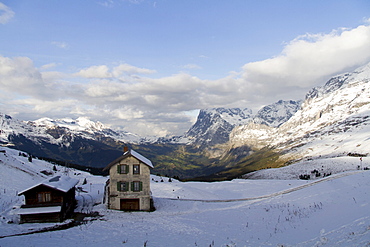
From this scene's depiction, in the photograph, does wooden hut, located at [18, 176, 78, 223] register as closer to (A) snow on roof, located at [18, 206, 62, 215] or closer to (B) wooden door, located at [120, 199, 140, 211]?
(A) snow on roof, located at [18, 206, 62, 215]

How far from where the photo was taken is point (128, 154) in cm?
4066

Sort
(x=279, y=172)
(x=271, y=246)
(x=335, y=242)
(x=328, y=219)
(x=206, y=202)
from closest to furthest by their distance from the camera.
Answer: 1. (x=335, y=242)
2. (x=271, y=246)
3. (x=328, y=219)
4. (x=206, y=202)
5. (x=279, y=172)

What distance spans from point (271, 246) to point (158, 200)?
1219 inches

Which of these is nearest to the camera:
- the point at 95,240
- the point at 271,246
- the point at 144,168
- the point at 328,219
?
the point at 271,246

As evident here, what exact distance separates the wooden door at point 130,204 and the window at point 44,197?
10877mm

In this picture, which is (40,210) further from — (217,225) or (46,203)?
(217,225)

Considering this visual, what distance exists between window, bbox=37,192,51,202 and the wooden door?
35.7 feet

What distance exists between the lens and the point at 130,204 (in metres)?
40.8

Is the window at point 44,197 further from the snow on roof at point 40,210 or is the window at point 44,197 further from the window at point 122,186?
the window at point 122,186

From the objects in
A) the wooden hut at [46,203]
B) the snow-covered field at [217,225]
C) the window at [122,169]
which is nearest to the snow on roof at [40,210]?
the wooden hut at [46,203]

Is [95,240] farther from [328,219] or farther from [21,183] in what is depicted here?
[21,183]

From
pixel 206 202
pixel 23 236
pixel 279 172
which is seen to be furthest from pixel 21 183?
pixel 279 172

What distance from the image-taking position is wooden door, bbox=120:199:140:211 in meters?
40.5

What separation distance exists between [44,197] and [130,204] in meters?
12.6
